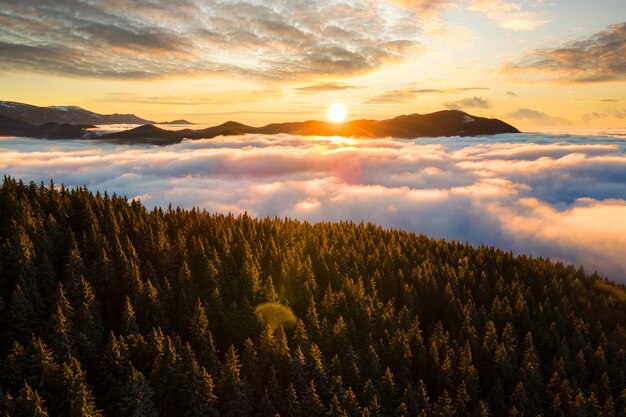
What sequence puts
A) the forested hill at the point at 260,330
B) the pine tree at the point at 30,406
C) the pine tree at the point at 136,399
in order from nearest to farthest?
the pine tree at the point at 30,406 → the pine tree at the point at 136,399 → the forested hill at the point at 260,330

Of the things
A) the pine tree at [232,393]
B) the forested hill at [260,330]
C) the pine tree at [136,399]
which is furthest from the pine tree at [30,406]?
the pine tree at [232,393]

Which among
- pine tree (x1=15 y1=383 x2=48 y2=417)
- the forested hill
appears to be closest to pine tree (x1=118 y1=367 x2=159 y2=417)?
the forested hill

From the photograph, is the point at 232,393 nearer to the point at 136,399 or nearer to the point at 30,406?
the point at 136,399

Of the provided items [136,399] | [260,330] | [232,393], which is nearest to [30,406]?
[136,399]

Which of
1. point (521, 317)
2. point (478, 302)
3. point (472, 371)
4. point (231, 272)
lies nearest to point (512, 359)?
point (472, 371)

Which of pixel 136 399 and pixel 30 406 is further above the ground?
pixel 30 406

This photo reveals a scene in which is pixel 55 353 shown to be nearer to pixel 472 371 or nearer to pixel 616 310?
pixel 472 371

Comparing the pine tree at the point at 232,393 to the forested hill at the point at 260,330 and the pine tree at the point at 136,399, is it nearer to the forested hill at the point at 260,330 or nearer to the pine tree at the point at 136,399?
the forested hill at the point at 260,330

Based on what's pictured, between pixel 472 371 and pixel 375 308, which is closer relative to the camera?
pixel 472 371
